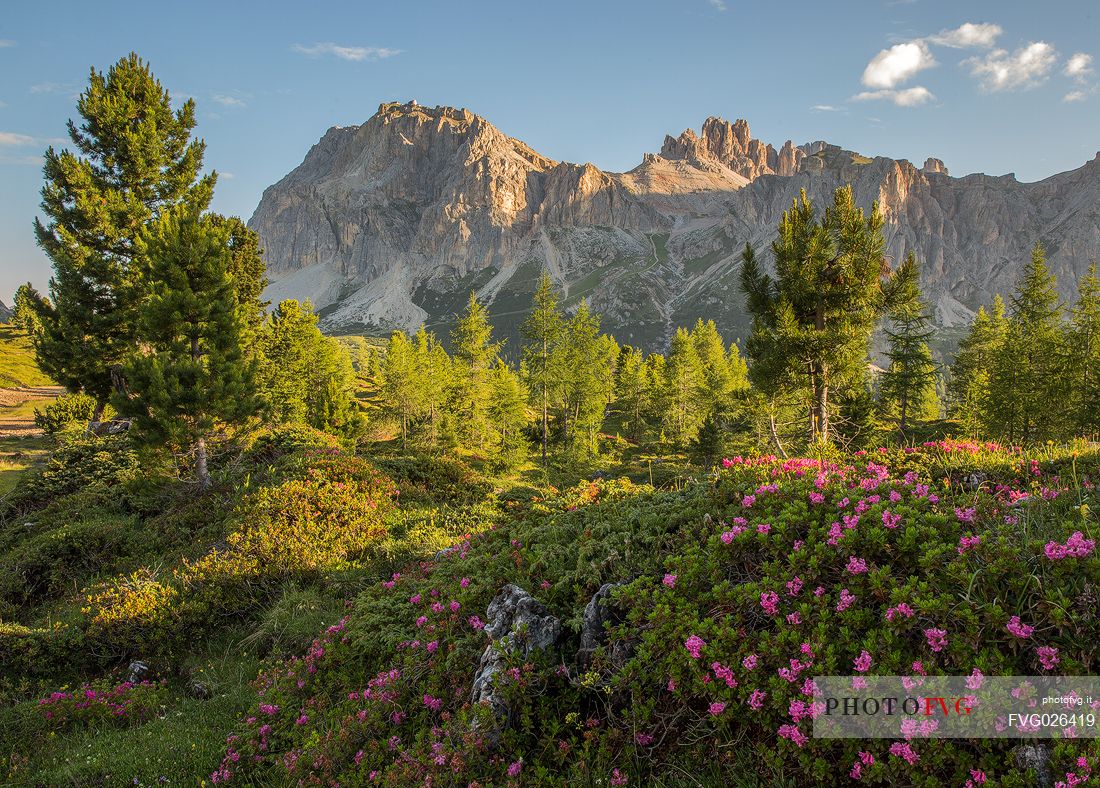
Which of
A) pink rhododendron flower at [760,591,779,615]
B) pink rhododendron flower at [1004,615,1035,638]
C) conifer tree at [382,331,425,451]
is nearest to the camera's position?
pink rhododendron flower at [1004,615,1035,638]

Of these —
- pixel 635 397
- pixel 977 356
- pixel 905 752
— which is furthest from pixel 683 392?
pixel 905 752

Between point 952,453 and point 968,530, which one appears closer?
point 968,530

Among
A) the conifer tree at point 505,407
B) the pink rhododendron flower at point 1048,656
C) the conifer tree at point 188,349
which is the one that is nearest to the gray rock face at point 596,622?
the pink rhododendron flower at point 1048,656

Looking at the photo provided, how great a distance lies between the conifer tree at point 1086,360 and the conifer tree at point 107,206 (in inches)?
1591

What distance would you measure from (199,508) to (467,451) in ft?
55.0

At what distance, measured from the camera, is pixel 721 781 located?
3271 millimetres

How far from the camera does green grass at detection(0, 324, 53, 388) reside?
218ft

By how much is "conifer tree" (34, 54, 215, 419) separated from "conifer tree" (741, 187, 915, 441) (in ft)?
74.6

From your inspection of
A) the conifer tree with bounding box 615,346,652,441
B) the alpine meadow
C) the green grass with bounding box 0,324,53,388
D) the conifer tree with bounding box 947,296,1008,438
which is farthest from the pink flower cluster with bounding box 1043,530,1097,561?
the green grass with bounding box 0,324,53,388

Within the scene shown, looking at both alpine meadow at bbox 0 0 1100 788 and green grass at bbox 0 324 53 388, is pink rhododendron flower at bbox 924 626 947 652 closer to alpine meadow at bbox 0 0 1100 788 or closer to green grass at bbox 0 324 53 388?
alpine meadow at bbox 0 0 1100 788

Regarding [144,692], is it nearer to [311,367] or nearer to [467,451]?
[467,451]

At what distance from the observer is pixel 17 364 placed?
73.0 meters

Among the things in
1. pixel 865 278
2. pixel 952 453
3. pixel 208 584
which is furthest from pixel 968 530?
pixel 865 278

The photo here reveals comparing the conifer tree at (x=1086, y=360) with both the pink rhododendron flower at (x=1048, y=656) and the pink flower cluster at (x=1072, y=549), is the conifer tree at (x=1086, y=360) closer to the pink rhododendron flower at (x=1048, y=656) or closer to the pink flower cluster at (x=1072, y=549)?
the pink flower cluster at (x=1072, y=549)
